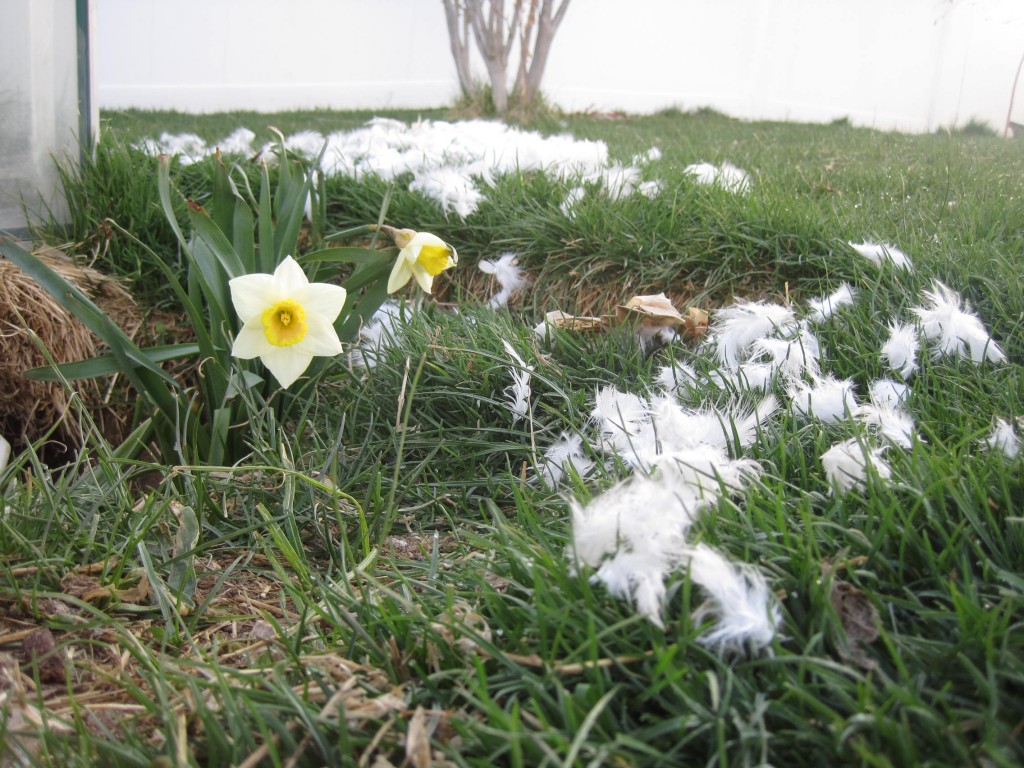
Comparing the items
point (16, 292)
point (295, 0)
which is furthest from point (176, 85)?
point (16, 292)

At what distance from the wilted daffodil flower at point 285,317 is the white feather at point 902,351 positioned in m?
1.11

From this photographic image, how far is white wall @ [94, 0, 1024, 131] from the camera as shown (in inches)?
341

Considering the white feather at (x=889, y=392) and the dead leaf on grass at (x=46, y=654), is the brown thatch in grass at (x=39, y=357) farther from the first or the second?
the white feather at (x=889, y=392)

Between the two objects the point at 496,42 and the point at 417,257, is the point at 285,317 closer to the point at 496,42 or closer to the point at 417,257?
the point at 417,257

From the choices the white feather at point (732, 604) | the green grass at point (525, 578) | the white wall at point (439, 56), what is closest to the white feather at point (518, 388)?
the green grass at point (525, 578)

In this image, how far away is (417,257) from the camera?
1866 mm

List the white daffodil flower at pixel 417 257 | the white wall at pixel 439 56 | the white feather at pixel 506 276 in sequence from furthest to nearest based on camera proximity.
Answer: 1. the white wall at pixel 439 56
2. the white feather at pixel 506 276
3. the white daffodil flower at pixel 417 257

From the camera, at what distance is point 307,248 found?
2.74 meters

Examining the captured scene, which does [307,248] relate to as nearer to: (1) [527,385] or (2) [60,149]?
(2) [60,149]

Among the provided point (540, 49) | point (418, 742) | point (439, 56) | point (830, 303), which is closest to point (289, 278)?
point (418, 742)

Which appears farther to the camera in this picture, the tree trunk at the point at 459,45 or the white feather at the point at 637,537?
the tree trunk at the point at 459,45

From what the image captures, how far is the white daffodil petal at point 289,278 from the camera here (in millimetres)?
1616

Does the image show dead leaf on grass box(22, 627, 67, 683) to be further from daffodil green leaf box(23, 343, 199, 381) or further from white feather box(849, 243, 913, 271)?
white feather box(849, 243, 913, 271)

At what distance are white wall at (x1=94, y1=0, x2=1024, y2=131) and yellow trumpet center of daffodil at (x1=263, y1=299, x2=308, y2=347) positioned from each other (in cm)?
733
